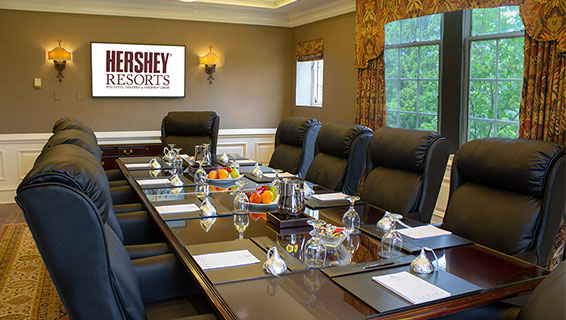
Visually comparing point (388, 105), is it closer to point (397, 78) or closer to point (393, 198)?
point (397, 78)

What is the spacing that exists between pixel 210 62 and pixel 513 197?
5.23m

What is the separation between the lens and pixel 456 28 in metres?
4.45

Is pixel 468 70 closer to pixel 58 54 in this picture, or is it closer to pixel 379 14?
pixel 379 14

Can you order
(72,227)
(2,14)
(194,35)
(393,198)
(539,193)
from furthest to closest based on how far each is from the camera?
(194,35) < (2,14) < (393,198) < (539,193) < (72,227)

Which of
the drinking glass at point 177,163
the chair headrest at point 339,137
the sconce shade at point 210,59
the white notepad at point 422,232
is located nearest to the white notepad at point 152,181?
the drinking glass at point 177,163

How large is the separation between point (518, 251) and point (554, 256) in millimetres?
1456

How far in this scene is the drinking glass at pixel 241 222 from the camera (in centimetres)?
212

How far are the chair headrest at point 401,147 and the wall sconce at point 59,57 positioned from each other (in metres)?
4.54

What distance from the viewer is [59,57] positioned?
237 inches

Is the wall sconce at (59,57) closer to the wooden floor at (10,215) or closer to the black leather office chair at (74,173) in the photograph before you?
the wooden floor at (10,215)

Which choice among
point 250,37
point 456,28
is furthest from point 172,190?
point 250,37

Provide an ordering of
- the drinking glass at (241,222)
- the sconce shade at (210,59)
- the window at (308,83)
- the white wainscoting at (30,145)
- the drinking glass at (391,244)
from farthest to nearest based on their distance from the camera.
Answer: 1. the window at (308,83)
2. the sconce shade at (210,59)
3. the white wainscoting at (30,145)
4. the drinking glass at (241,222)
5. the drinking glass at (391,244)

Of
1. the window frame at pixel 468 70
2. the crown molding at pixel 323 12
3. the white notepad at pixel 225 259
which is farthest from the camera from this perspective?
the crown molding at pixel 323 12

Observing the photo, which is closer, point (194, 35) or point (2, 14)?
point (2, 14)
